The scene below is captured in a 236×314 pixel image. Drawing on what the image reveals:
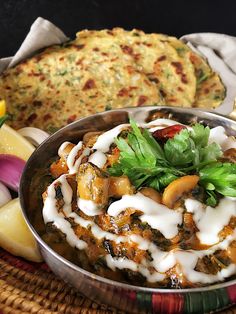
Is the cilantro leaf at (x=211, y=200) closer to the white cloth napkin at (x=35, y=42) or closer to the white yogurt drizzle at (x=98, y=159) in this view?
the white yogurt drizzle at (x=98, y=159)

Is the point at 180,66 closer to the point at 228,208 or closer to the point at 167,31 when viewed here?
Result: the point at 167,31

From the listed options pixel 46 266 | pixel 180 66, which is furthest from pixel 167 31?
pixel 46 266

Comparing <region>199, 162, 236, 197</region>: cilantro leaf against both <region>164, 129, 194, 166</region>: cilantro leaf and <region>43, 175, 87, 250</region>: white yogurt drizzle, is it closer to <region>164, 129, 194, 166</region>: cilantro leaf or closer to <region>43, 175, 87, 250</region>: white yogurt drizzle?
<region>164, 129, 194, 166</region>: cilantro leaf

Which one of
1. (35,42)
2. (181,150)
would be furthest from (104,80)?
(181,150)

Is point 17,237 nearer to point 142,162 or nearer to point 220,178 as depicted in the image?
point 142,162

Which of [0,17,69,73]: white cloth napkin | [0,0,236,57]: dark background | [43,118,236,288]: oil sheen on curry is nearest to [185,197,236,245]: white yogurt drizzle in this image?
[43,118,236,288]: oil sheen on curry

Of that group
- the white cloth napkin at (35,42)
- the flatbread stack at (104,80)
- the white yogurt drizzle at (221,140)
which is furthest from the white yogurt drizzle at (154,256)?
the white cloth napkin at (35,42)
